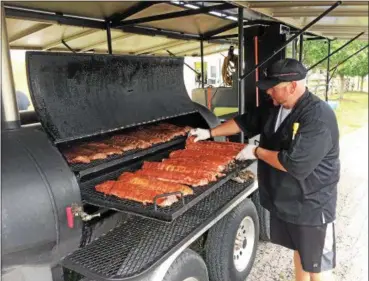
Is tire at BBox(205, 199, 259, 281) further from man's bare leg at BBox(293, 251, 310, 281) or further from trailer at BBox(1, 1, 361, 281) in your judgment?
man's bare leg at BBox(293, 251, 310, 281)

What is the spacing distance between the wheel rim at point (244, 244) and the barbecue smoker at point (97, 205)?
0.04 feet

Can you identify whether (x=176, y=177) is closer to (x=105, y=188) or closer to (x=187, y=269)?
(x=105, y=188)

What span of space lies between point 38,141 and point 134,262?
43.7 inches

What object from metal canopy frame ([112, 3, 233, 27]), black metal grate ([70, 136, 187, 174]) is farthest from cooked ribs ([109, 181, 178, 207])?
metal canopy frame ([112, 3, 233, 27])

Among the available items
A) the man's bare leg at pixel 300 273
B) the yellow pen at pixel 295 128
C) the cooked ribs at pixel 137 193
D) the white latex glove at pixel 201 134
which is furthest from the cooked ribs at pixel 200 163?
the man's bare leg at pixel 300 273

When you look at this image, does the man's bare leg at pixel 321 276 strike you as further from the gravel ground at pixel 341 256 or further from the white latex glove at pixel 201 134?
the white latex glove at pixel 201 134

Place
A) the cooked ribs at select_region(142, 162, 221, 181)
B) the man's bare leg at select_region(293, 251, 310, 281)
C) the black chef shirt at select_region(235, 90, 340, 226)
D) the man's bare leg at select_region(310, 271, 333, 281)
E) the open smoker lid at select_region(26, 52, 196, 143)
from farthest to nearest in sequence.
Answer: the man's bare leg at select_region(293, 251, 310, 281) < the cooked ribs at select_region(142, 162, 221, 181) < the man's bare leg at select_region(310, 271, 333, 281) < the open smoker lid at select_region(26, 52, 196, 143) < the black chef shirt at select_region(235, 90, 340, 226)

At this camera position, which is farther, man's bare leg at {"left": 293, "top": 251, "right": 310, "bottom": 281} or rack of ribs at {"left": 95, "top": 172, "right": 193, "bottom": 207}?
A: man's bare leg at {"left": 293, "top": 251, "right": 310, "bottom": 281}

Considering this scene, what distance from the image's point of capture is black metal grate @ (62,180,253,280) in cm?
210

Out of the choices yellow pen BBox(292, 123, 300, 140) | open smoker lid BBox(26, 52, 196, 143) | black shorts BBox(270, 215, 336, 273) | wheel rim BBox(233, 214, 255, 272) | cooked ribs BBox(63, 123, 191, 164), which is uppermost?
open smoker lid BBox(26, 52, 196, 143)

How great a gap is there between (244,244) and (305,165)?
Answer: 5.83ft

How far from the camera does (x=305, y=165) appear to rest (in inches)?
96.2

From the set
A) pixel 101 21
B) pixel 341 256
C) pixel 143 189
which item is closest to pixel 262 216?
pixel 341 256

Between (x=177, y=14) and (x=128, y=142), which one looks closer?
(x=128, y=142)
